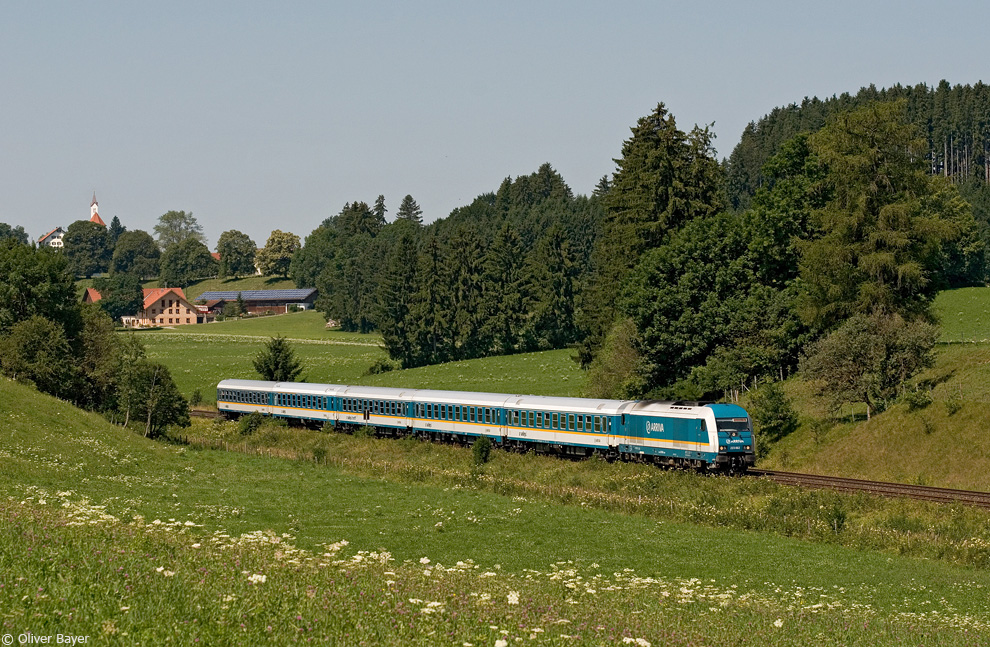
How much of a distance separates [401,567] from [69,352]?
198ft

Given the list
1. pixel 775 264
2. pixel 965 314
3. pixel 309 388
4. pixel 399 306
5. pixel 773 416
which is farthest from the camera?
pixel 399 306

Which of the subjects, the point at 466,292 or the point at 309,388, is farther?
the point at 466,292

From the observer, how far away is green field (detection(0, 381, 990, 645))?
1348cm

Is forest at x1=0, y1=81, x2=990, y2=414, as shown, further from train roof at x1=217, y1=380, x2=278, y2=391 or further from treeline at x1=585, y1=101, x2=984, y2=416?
train roof at x1=217, y1=380, x2=278, y2=391

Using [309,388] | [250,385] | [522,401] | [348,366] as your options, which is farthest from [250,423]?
[348,366]

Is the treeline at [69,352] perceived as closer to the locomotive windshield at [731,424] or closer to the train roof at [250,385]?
the train roof at [250,385]

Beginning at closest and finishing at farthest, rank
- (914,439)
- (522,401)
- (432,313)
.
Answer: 1. (914,439)
2. (522,401)
3. (432,313)

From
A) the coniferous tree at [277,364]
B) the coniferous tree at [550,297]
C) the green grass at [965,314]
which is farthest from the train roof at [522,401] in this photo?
the coniferous tree at [550,297]

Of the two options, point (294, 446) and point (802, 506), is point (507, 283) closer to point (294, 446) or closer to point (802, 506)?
point (294, 446)

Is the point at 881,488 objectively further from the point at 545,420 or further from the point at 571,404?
the point at 545,420

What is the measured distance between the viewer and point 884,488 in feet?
134

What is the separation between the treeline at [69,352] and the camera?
65.1 meters

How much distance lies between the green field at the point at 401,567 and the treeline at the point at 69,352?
15655 millimetres

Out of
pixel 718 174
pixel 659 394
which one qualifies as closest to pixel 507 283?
pixel 718 174
